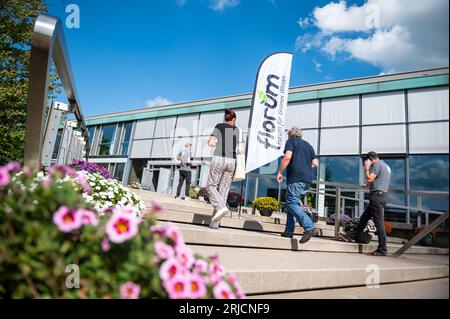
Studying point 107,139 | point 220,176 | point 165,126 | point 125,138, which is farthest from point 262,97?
point 107,139

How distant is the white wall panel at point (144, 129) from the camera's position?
22633 millimetres

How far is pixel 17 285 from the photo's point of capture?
0.94 metres

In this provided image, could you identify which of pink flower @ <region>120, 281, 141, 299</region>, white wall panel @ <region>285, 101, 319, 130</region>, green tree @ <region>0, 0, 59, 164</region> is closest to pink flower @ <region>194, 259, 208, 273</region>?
pink flower @ <region>120, 281, 141, 299</region>

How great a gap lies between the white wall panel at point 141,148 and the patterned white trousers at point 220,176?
1887 cm

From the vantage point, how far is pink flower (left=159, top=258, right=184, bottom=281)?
0.96 metres

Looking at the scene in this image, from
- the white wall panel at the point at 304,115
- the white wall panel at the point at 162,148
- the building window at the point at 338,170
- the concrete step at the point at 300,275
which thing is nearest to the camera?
the concrete step at the point at 300,275

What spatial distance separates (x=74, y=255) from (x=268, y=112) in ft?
18.6

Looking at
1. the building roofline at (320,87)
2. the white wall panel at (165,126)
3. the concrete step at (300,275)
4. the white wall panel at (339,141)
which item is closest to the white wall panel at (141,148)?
the white wall panel at (165,126)

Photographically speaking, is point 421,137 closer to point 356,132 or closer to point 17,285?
point 356,132

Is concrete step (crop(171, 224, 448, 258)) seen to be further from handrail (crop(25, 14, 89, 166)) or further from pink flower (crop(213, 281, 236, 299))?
pink flower (crop(213, 281, 236, 299))

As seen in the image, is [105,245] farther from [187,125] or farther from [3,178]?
[187,125]

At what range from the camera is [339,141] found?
48.1 ft

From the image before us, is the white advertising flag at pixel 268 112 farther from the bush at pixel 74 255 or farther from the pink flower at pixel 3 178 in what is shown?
the pink flower at pixel 3 178
